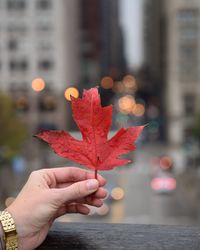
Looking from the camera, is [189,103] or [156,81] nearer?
[189,103]

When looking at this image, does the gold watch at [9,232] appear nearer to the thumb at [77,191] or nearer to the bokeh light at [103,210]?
the thumb at [77,191]

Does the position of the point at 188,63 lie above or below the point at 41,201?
below

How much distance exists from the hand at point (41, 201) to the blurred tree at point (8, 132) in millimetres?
46280

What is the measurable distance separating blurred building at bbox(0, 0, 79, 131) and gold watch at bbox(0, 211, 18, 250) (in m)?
83.9

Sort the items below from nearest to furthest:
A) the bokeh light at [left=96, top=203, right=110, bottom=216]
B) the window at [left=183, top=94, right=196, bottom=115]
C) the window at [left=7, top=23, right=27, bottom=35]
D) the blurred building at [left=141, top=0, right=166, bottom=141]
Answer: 1. the bokeh light at [left=96, top=203, right=110, bottom=216]
2. the window at [left=7, top=23, right=27, bottom=35]
3. the window at [left=183, top=94, right=196, bottom=115]
4. the blurred building at [left=141, top=0, right=166, bottom=141]

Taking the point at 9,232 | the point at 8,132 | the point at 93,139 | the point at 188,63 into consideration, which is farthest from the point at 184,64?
→ the point at 9,232

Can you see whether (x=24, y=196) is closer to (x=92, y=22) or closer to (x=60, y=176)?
(x=60, y=176)

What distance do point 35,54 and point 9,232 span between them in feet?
286

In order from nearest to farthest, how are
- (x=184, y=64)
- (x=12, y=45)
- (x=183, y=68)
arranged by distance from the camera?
(x=12, y=45), (x=184, y=64), (x=183, y=68)

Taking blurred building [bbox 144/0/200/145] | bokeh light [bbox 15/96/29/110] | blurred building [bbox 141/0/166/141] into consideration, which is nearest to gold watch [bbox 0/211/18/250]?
bokeh light [bbox 15/96/29/110]

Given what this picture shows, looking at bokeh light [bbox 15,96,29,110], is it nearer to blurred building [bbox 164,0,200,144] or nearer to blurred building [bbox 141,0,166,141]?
blurred building [bbox 164,0,200,144]

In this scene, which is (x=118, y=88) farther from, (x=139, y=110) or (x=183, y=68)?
(x=183, y=68)

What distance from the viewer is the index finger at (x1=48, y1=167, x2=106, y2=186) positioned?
243 centimetres

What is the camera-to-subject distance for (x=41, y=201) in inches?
89.3
